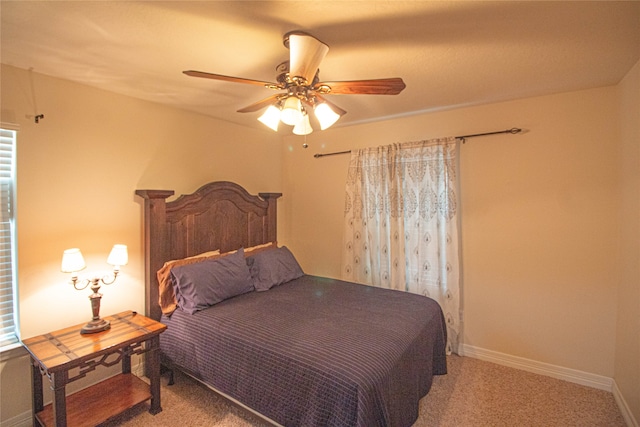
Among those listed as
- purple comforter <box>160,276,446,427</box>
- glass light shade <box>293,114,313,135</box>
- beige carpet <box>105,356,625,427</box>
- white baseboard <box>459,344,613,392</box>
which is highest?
glass light shade <box>293,114,313,135</box>

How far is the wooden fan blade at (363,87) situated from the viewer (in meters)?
1.60

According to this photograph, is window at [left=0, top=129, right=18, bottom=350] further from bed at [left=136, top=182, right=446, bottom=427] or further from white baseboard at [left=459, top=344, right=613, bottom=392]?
white baseboard at [left=459, top=344, right=613, bottom=392]

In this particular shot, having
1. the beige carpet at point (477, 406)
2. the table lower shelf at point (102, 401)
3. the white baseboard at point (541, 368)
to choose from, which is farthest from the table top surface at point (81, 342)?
the white baseboard at point (541, 368)

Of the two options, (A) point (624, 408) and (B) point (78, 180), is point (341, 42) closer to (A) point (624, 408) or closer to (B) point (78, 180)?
(B) point (78, 180)

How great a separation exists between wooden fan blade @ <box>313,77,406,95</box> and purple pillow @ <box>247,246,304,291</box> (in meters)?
1.89

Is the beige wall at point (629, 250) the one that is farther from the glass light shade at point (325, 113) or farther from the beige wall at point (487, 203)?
the glass light shade at point (325, 113)

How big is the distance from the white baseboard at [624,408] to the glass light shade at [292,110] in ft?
9.27

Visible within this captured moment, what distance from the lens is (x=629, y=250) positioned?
2.12 metres

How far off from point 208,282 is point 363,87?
194cm

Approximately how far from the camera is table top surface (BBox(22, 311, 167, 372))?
177cm

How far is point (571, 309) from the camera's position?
252cm

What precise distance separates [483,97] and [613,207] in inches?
51.9

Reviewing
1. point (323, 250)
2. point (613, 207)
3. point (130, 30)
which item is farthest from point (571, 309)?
point (130, 30)

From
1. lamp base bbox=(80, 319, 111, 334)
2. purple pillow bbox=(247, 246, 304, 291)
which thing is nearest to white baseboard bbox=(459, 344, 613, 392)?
purple pillow bbox=(247, 246, 304, 291)
